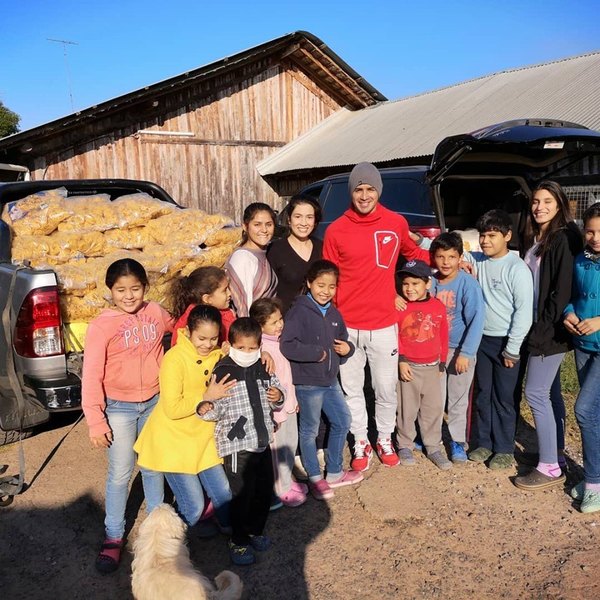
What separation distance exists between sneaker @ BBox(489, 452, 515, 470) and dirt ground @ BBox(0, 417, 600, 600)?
6cm

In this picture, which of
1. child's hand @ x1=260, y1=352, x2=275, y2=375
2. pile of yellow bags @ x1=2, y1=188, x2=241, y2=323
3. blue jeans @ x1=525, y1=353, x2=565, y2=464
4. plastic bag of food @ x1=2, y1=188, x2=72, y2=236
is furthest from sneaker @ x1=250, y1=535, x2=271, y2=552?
plastic bag of food @ x1=2, y1=188, x2=72, y2=236

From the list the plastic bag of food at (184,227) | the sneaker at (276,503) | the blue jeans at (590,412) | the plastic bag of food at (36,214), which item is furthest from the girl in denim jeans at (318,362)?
the plastic bag of food at (36,214)

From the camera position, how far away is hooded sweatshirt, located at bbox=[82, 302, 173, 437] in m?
2.89

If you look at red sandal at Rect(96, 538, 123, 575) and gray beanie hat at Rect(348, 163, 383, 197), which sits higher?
gray beanie hat at Rect(348, 163, 383, 197)

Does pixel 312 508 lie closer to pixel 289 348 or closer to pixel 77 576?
pixel 289 348

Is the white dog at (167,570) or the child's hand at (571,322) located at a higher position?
the child's hand at (571,322)

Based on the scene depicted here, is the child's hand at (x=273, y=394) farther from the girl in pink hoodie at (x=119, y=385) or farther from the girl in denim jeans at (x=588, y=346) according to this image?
the girl in denim jeans at (x=588, y=346)

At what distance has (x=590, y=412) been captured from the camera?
339cm

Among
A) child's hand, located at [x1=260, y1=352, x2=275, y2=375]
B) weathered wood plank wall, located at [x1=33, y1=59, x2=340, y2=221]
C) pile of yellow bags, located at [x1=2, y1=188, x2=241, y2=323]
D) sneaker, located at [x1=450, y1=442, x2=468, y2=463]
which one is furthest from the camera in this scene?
weathered wood plank wall, located at [x1=33, y1=59, x2=340, y2=221]

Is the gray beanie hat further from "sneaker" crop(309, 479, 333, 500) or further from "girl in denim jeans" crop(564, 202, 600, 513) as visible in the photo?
"sneaker" crop(309, 479, 333, 500)

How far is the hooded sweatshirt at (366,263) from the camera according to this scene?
378cm

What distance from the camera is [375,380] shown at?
13.0 ft

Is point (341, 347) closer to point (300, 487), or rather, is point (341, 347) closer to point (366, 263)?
point (366, 263)

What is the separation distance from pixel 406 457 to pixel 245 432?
165 cm
